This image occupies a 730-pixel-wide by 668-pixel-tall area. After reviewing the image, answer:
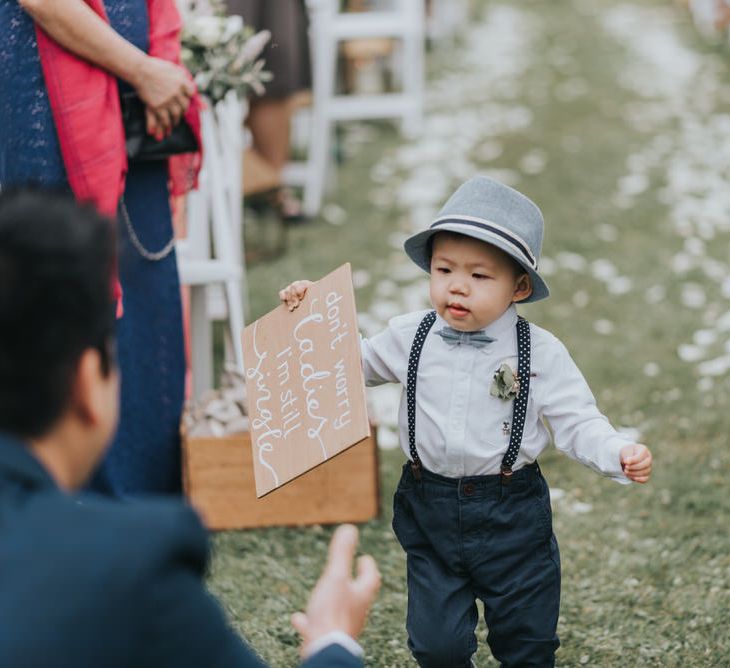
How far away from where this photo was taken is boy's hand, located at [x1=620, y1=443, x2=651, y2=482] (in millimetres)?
2367

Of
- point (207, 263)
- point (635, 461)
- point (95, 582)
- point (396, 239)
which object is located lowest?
point (396, 239)

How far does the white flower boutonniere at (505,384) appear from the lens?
2.49 meters

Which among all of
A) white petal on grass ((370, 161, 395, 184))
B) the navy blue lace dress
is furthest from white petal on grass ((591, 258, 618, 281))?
the navy blue lace dress

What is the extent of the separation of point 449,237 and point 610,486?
5.88 ft

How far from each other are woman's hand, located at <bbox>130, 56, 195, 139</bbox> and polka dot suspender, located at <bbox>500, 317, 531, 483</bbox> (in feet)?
4.56

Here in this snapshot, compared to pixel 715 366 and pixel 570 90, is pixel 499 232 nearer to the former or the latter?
pixel 715 366

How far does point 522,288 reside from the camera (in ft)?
8.52

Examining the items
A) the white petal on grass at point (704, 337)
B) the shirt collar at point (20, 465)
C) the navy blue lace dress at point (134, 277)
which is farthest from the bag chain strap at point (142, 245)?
the white petal on grass at point (704, 337)

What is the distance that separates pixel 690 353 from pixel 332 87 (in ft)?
12.0

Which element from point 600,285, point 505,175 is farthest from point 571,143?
point 600,285

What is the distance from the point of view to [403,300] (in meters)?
5.88

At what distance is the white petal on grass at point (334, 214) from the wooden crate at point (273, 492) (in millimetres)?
3612

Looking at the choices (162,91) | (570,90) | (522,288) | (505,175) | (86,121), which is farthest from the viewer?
(570,90)

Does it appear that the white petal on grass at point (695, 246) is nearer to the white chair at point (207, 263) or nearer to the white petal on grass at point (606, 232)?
the white petal on grass at point (606, 232)
